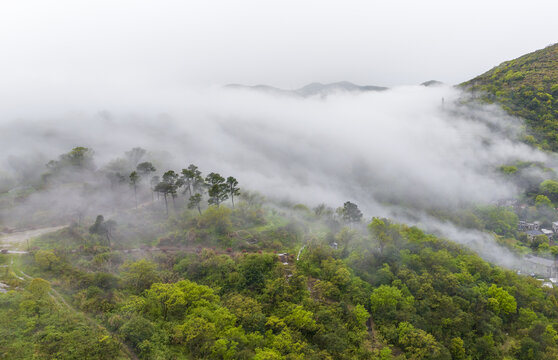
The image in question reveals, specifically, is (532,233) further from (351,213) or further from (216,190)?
(216,190)

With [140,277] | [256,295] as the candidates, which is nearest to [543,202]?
[256,295]

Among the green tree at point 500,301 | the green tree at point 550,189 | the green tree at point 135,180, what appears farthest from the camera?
the green tree at point 550,189

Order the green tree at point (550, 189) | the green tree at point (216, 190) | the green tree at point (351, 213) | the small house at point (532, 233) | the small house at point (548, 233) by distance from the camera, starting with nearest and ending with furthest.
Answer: the green tree at point (351, 213) → the green tree at point (216, 190) → the small house at point (532, 233) → the small house at point (548, 233) → the green tree at point (550, 189)

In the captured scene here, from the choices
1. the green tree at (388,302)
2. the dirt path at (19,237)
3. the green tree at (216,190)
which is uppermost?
the green tree at (216,190)

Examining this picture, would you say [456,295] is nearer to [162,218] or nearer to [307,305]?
[307,305]

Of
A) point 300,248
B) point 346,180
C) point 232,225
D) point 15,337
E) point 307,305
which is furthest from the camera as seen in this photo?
point 346,180

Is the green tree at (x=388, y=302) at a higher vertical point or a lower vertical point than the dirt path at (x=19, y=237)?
lower

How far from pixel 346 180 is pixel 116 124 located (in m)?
105

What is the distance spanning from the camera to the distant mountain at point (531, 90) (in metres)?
105

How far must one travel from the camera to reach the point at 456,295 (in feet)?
155

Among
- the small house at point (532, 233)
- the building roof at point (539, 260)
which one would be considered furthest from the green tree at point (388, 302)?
the small house at point (532, 233)

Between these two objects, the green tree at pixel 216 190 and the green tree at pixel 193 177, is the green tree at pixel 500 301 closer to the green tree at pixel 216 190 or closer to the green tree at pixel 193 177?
the green tree at pixel 216 190

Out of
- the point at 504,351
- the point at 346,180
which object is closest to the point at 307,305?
the point at 504,351

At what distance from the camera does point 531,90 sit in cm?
11688
